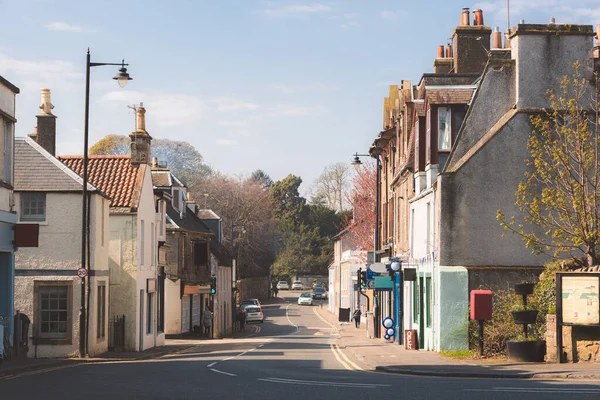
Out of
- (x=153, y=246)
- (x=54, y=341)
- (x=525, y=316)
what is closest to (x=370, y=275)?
(x=153, y=246)

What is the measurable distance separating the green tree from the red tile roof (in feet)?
50.1

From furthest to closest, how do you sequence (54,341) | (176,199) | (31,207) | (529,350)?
(176,199)
(31,207)
(54,341)
(529,350)

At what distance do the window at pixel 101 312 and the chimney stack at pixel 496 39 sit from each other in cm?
1631

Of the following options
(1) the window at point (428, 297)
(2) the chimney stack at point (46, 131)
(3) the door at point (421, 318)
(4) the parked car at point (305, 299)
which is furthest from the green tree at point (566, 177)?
(4) the parked car at point (305, 299)

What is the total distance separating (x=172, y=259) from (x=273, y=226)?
63698 millimetres

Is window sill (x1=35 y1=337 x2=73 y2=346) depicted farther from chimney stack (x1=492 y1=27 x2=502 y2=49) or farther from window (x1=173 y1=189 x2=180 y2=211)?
window (x1=173 y1=189 x2=180 y2=211)

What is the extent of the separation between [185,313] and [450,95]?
25.9 metres

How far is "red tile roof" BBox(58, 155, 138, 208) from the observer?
36844 mm

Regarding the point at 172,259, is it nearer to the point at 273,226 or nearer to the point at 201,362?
the point at 201,362

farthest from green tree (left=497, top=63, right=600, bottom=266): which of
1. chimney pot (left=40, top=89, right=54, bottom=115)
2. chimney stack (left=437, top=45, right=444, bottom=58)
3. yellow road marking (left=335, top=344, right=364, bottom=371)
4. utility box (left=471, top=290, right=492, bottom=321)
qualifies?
chimney pot (left=40, top=89, right=54, bottom=115)

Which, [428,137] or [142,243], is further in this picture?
[142,243]

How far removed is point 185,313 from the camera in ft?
173

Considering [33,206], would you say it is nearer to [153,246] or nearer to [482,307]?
[153,246]

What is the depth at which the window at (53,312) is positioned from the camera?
1257 inches
